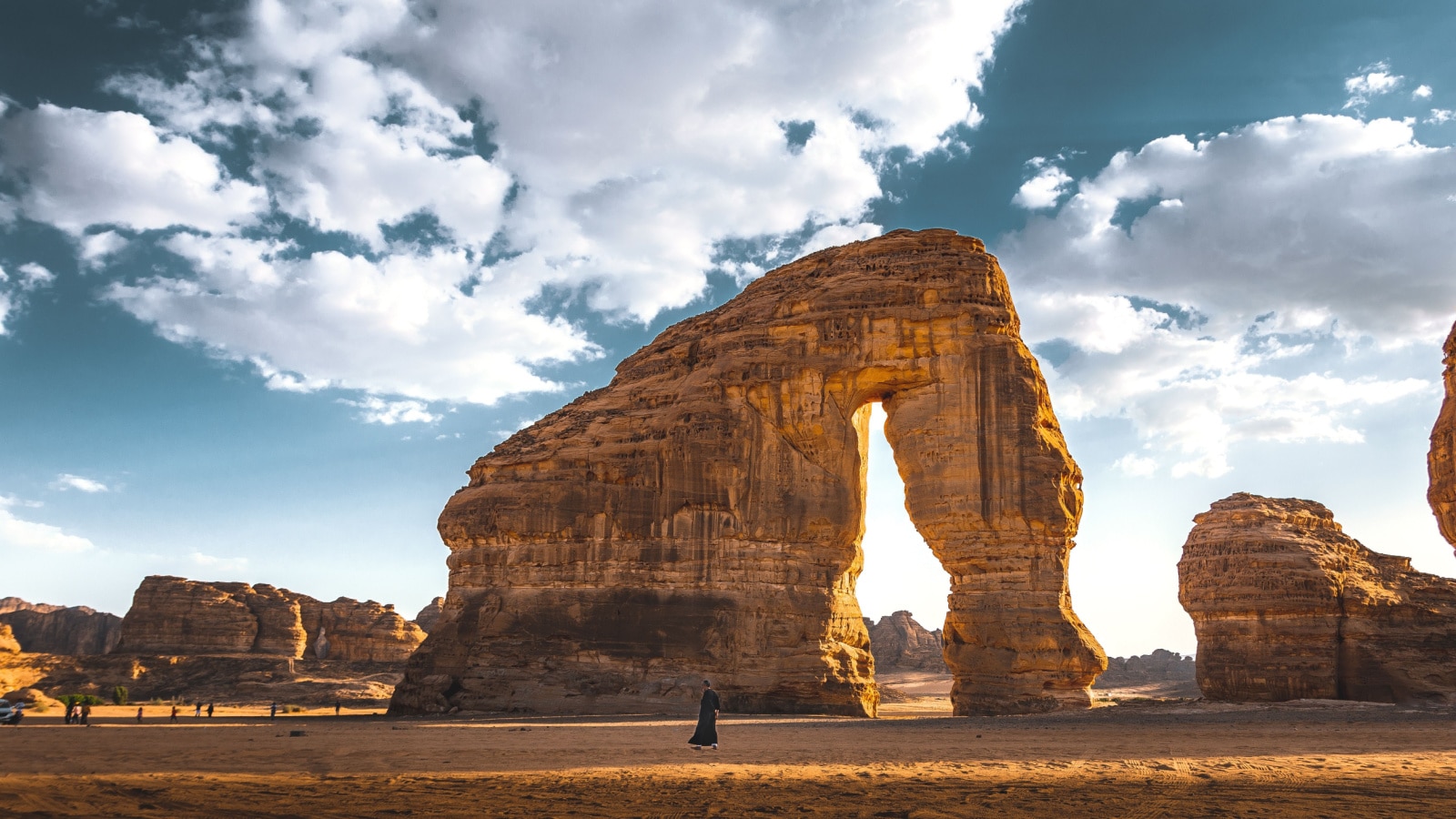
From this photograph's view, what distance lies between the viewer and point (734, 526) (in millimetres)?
31719

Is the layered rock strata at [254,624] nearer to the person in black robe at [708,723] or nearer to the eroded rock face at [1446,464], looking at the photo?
the person in black robe at [708,723]

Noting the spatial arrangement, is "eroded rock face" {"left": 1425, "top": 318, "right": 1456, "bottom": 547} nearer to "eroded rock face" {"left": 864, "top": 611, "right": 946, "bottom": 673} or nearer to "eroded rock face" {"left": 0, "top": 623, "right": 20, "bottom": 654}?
"eroded rock face" {"left": 864, "top": 611, "right": 946, "bottom": 673}

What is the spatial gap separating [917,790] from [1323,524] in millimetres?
33768

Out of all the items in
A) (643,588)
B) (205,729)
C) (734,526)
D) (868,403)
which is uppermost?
(868,403)

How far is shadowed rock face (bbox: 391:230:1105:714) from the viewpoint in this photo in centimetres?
2992

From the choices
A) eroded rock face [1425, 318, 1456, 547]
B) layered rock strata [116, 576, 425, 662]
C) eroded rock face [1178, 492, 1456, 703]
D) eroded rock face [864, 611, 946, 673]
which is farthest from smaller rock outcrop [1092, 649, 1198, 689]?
layered rock strata [116, 576, 425, 662]

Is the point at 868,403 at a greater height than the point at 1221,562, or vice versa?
the point at 868,403

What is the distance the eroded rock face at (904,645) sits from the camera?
8694 cm

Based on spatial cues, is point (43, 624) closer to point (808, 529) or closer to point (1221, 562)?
point (808, 529)

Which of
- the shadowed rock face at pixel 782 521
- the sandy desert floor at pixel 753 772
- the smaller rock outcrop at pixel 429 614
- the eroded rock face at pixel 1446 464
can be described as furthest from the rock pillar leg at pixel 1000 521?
the smaller rock outcrop at pixel 429 614

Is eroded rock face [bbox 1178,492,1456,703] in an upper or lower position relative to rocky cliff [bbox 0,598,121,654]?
upper

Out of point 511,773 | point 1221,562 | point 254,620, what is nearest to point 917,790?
point 511,773

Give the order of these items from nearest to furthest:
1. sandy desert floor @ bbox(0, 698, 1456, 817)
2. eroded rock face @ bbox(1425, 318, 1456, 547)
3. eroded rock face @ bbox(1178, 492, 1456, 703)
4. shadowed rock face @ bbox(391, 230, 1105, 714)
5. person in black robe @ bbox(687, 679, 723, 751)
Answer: sandy desert floor @ bbox(0, 698, 1456, 817) → person in black robe @ bbox(687, 679, 723, 751) → shadowed rock face @ bbox(391, 230, 1105, 714) → eroded rock face @ bbox(1425, 318, 1456, 547) → eroded rock face @ bbox(1178, 492, 1456, 703)

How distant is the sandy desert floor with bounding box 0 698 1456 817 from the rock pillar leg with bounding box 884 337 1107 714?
639 centimetres
